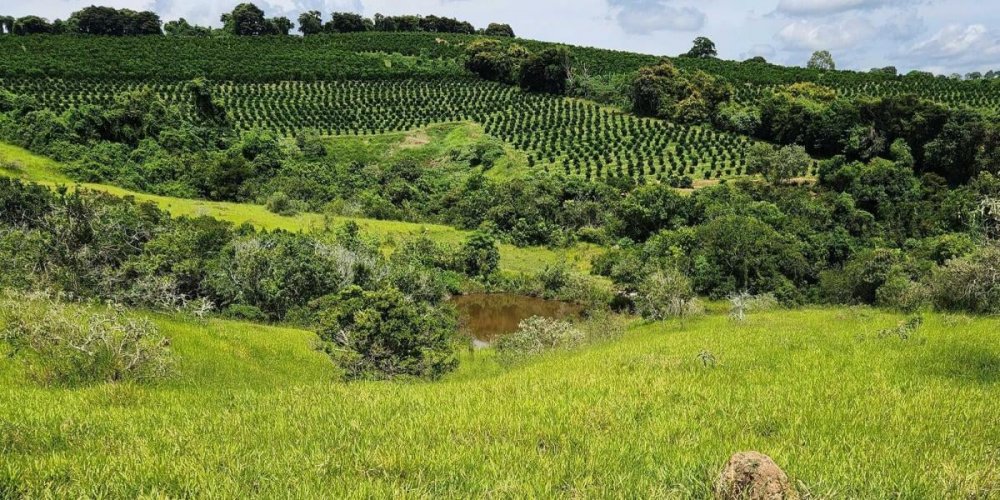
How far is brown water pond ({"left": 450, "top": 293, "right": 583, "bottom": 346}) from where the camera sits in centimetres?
4041

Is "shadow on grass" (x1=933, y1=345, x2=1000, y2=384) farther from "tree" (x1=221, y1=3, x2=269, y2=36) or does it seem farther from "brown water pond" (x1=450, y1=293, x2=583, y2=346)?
"tree" (x1=221, y1=3, x2=269, y2=36)

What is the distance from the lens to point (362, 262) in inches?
1266

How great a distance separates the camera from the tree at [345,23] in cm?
14150

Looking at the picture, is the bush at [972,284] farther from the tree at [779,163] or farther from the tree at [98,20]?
the tree at [98,20]

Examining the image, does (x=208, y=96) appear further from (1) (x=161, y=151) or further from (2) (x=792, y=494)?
(2) (x=792, y=494)

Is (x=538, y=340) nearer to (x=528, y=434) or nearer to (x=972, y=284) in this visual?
(x=972, y=284)

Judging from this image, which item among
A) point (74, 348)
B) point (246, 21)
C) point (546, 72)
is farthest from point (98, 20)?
point (74, 348)

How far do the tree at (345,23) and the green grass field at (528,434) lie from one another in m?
148

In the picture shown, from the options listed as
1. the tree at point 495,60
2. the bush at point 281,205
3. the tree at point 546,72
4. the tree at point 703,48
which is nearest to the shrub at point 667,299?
the bush at point 281,205

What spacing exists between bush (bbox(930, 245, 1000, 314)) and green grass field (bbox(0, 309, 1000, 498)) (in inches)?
345

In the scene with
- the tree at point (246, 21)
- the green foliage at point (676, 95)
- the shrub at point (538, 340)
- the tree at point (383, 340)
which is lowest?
the shrub at point (538, 340)

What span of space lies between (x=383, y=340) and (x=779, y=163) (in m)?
58.8

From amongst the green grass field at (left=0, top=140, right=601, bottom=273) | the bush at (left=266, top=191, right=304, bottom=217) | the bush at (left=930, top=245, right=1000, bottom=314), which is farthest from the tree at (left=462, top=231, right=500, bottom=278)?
the bush at (left=930, top=245, right=1000, bottom=314)

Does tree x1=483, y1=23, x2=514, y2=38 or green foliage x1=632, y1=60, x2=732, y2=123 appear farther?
tree x1=483, y1=23, x2=514, y2=38
